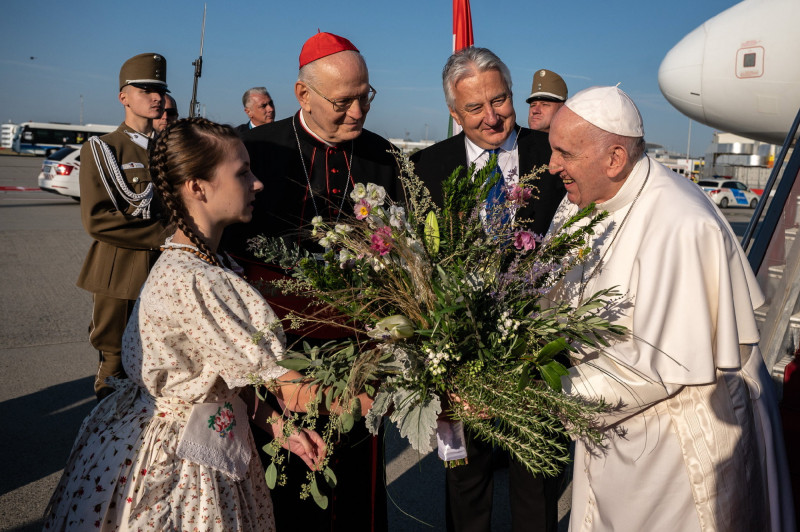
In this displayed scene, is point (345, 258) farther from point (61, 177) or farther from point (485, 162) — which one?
point (61, 177)

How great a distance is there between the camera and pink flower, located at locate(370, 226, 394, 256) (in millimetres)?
1799

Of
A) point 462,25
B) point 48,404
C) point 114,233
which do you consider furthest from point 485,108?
point 48,404

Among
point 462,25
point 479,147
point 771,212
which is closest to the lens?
point 479,147

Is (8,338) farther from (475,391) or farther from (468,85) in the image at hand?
(475,391)

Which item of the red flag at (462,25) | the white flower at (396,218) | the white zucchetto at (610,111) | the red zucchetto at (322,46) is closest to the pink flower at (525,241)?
the white flower at (396,218)

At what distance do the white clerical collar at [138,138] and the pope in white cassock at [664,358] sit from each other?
3005mm

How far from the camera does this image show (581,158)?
2.25m

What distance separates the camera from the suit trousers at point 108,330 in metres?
3.99

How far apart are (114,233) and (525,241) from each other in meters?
2.97

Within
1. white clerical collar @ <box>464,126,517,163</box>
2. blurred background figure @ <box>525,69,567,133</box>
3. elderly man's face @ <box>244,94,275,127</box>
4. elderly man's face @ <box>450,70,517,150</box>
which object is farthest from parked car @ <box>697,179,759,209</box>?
elderly man's face @ <box>450,70,517,150</box>

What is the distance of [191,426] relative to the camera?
1.86 m

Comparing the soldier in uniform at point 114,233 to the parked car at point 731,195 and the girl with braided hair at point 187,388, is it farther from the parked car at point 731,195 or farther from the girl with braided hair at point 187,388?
the parked car at point 731,195

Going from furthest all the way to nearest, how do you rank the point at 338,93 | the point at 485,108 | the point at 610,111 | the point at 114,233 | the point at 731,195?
the point at 731,195
the point at 114,233
the point at 485,108
the point at 338,93
the point at 610,111

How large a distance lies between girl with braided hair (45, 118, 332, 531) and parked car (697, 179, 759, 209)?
33266 millimetres
